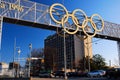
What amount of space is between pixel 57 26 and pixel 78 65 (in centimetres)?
6362

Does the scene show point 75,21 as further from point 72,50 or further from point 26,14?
point 72,50

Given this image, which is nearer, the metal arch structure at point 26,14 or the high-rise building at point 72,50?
the metal arch structure at point 26,14


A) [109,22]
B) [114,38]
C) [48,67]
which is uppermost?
[109,22]

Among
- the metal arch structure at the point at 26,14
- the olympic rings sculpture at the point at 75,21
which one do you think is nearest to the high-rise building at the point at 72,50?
the olympic rings sculpture at the point at 75,21

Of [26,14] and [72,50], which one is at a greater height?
[26,14]

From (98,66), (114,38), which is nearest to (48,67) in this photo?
(98,66)

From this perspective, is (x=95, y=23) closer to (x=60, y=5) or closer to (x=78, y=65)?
(x=60, y=5)

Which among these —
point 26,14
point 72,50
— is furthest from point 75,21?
point 72,50

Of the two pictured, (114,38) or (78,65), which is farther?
(78,65)

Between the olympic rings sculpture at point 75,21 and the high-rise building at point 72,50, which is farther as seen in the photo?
the high-rise building at point 72,50

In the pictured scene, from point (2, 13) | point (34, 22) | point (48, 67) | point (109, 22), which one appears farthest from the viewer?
point (48, 67)

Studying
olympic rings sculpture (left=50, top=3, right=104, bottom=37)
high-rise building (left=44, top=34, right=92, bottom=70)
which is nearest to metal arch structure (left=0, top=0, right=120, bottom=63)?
olympic rings sculpture (left=50, top=3, right=104, bottom=37)

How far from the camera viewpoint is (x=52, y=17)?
35.9 m

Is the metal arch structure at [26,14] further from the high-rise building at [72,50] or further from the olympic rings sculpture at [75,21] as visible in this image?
the high-rise building at [72,50]
